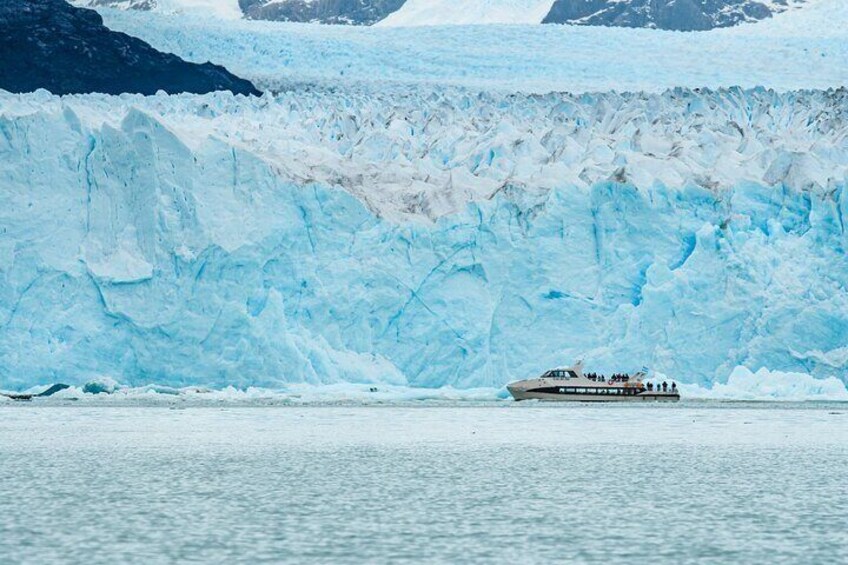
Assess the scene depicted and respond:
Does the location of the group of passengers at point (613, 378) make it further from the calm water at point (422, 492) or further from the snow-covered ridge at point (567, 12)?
the snow-covered ridge at point (567, 12)

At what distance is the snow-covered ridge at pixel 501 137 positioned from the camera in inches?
1059

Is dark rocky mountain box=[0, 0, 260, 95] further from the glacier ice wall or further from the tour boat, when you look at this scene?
the tour boat

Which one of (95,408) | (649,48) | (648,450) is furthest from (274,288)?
(649,48)

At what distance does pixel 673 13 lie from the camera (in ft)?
193

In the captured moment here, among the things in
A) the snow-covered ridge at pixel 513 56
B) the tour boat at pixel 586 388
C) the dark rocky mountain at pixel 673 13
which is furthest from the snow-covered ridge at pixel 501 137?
the dark rocky mountain at pixel 673 13

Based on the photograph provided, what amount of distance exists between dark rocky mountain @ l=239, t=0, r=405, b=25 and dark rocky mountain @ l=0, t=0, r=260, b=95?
30117mm

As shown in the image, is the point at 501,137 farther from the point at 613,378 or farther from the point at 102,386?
the point at 102,386

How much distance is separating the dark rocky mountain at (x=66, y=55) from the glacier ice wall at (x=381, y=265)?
10903 mm

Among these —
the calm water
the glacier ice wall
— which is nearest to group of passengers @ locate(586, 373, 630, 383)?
the glacier ice wall

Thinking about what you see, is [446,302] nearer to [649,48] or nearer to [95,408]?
[95,408]

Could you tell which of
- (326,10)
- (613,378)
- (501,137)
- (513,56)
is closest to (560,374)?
(613,378)

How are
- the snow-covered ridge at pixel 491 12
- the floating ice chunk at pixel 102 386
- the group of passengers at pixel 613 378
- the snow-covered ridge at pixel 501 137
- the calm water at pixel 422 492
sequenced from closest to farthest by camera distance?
the calm water at pixel 422 492, the floating ice chunk at pixel 102 386, the snow-covered ridge at pixel 501 137, the group of passengers at pixel 613 378, the snow-covered ridge at pixel 491 12

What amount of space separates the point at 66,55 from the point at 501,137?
15.5 m

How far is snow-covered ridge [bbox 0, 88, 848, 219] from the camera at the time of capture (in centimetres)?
2691
